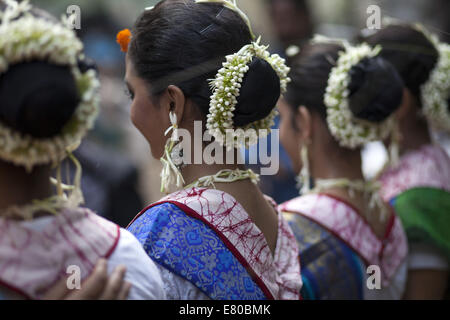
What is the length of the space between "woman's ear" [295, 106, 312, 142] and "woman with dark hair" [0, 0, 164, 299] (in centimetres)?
131

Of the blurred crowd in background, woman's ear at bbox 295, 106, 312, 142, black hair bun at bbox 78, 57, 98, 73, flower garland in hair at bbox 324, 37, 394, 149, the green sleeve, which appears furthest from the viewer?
the blurred crowd in background

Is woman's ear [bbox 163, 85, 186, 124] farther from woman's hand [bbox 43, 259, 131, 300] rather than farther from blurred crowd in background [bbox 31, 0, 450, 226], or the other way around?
woman's hand [bbox 43, 259, 131, 300]

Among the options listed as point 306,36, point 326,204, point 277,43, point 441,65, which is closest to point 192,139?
point 326,204

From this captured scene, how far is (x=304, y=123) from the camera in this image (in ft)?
8.10

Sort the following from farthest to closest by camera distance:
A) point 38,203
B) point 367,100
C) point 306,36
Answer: point 306,36 → point 367,100 → point 38,203

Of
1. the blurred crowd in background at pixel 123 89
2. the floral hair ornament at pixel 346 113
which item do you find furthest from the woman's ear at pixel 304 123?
the blurred crowd in background at pixel 123 89

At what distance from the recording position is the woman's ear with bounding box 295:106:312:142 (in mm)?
2453

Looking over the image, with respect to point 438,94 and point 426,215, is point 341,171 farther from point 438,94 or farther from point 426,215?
point 438,94

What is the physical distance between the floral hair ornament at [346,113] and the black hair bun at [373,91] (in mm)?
26

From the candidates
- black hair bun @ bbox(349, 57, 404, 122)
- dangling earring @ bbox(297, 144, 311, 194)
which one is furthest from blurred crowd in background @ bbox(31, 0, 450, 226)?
dangling earring @ bbox(297, 144, 311, 194)

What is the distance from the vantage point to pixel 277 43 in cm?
427

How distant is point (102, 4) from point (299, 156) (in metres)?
2.54
